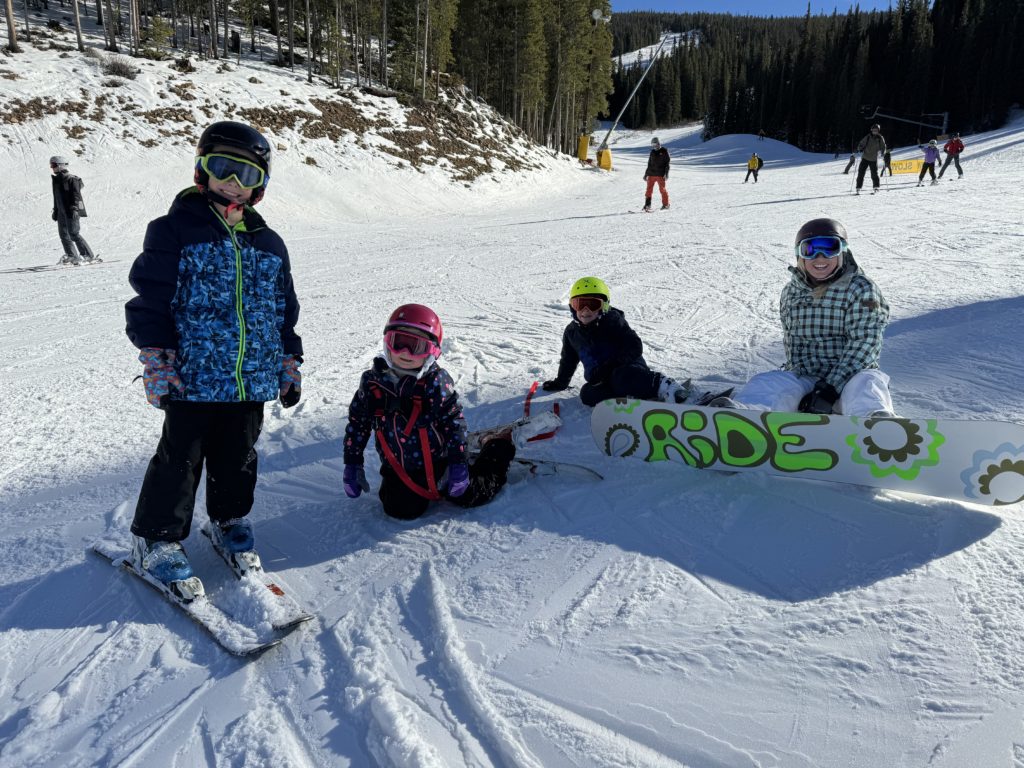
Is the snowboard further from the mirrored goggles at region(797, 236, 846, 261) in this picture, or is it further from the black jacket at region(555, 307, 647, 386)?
the mirrored goggles at region(797, 236, 846, 261)

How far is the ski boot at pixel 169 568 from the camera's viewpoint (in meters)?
2.45

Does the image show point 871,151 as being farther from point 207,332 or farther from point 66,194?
point 207,332

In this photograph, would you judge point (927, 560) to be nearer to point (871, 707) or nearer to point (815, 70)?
point (871, 707)

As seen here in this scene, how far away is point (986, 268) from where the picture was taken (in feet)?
25.3

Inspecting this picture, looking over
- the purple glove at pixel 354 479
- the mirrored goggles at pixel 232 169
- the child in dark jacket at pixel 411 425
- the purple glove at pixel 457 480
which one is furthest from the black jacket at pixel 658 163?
the mirrored goggles at pixel 232 169

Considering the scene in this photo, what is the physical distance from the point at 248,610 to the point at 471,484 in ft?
3.84

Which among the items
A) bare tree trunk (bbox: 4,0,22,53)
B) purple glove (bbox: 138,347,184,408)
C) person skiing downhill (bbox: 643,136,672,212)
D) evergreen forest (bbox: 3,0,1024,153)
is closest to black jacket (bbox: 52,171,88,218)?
purple glove (bbox: 138,347,184,408)

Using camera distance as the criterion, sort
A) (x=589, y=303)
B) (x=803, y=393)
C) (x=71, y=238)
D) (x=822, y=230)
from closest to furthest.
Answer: (x=822, y=230), (x=803, y=393), (x=589, y=303), (x=71, y=238)

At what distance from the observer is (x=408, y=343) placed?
9.37 feet

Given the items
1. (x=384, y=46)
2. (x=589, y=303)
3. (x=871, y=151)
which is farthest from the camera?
(x=384, y=46)

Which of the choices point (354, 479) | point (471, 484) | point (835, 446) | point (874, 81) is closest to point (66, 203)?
point (354, 479)

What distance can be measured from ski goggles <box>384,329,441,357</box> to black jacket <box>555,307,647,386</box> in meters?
1.61

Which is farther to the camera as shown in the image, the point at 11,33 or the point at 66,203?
the point at 11,33

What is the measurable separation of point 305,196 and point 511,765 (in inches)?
697
